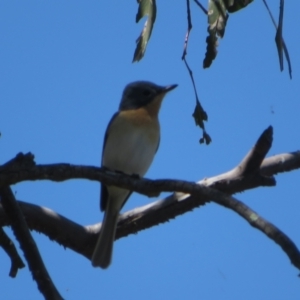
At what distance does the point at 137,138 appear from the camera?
6.26 meters

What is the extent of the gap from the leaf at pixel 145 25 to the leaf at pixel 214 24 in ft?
0.99

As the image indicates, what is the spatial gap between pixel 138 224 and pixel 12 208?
4.41 feet

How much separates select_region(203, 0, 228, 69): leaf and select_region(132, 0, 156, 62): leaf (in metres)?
0.30

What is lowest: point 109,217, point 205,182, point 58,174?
point 58,174

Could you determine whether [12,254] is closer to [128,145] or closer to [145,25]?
[145,25]

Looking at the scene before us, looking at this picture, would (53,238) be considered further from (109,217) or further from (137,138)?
(137,138)

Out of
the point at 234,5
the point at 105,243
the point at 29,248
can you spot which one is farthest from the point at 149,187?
the point at 105,243

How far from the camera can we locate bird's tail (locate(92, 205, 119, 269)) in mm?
5668

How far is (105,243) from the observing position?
5.68m

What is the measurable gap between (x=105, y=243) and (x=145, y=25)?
7.35 feet

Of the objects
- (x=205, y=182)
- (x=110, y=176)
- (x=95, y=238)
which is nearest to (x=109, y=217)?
(x=95, y=238)

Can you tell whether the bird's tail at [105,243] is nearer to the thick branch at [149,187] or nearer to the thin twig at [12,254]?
the thick branch at [149,187]

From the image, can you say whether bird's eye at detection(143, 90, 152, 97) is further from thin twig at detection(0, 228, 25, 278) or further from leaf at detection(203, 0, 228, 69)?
leaf at detection(203, 0, 228, 69)

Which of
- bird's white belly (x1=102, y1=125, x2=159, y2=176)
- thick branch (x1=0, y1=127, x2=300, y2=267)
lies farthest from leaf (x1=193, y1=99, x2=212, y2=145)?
bird's white belly (x1=102, y1=125, x2=159, y2=176)
